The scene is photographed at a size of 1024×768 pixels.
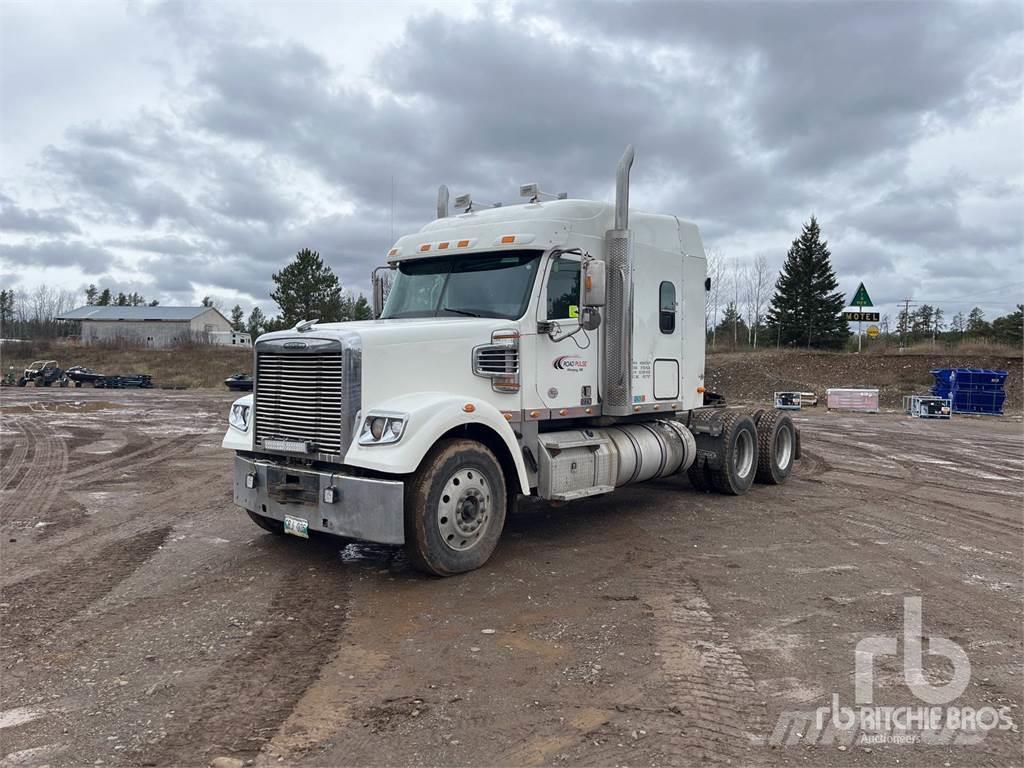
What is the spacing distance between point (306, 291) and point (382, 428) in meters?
45.1

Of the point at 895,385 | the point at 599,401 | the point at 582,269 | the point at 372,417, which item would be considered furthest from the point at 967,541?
the point at 895,385

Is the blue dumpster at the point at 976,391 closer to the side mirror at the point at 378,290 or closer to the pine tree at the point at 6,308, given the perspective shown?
the side mirror at the point at 378,290

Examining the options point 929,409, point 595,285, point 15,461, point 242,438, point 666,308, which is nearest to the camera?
point 242,438

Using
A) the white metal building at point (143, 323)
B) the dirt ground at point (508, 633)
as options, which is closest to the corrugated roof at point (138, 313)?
the white metal building at point (143, 323)

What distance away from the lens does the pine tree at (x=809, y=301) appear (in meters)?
45.8

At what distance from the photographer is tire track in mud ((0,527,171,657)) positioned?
490 cm

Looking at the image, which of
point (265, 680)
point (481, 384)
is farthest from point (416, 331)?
point (265, 680)

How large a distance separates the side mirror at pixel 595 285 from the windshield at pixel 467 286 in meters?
0.55

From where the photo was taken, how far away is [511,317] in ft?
22.7

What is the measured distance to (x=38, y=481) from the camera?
10.6m

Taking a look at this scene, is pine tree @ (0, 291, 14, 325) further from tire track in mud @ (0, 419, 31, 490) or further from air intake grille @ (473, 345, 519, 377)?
air intake grille @ (473, 345, 519, 377)

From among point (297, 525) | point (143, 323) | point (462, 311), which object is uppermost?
point (143, 323)

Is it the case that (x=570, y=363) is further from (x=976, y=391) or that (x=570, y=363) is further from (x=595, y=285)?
(x=976, y=391)

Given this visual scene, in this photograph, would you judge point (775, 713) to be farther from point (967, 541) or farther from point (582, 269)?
point (967, 541)
